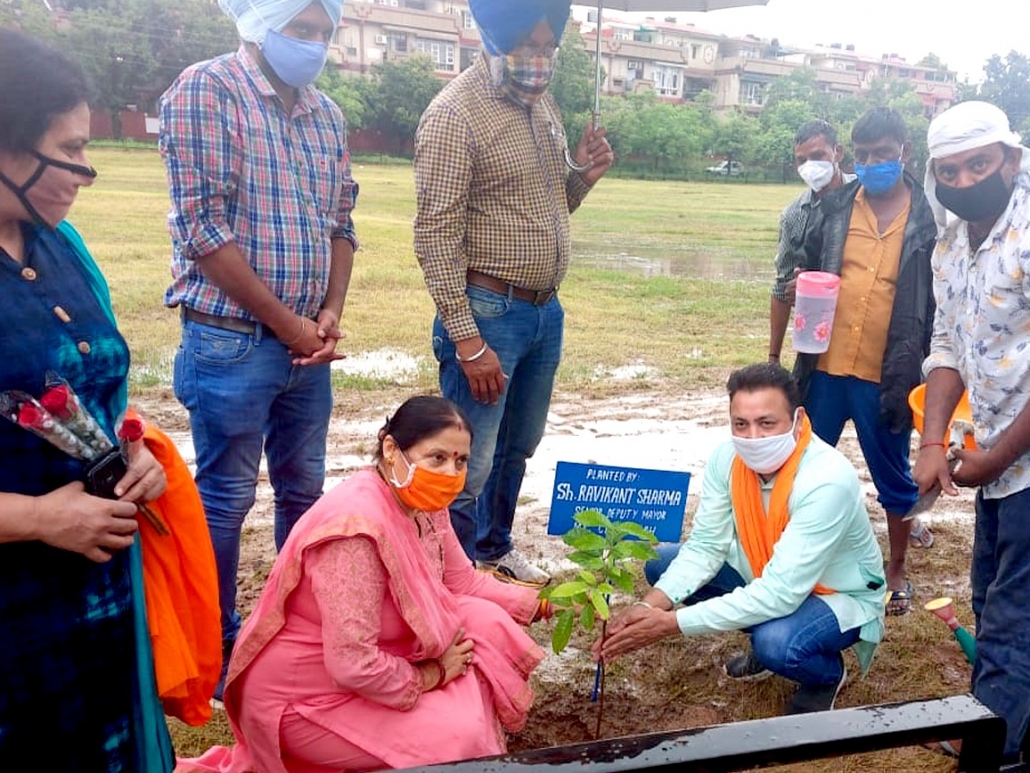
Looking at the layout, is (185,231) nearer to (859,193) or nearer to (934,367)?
(934,367)

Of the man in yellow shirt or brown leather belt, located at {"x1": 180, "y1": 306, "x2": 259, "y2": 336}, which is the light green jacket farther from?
brown leather belt, located at {"x1": 180, "y1": 306, "x2": 259, "y2": 336}

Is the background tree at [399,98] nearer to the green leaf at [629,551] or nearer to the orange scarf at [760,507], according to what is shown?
the orange scarf at [760,507]

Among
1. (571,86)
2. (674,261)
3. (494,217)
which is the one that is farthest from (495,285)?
(571,86)

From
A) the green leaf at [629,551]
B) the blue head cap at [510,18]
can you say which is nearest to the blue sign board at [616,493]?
the green leaf at [629,551]

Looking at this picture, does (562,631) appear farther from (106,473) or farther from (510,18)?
(510,18)

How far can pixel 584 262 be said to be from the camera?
1430cm

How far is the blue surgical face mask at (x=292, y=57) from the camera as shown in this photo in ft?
8.30

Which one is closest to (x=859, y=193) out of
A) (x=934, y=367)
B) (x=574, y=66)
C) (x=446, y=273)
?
(x=934, y=367)

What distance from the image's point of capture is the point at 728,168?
50438 mm

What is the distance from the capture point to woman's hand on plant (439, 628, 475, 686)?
2288 millimetres

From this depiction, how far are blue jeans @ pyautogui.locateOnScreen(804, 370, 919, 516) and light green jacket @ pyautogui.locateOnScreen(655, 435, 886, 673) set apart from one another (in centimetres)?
80

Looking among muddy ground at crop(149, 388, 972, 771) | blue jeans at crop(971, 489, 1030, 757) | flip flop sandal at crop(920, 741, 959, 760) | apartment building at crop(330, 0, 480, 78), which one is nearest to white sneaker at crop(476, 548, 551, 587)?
muddy ground at crop(149, 388, 972, 771)

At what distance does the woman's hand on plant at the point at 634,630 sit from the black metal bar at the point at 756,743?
145 centimetres

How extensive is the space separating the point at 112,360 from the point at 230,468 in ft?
3.07
